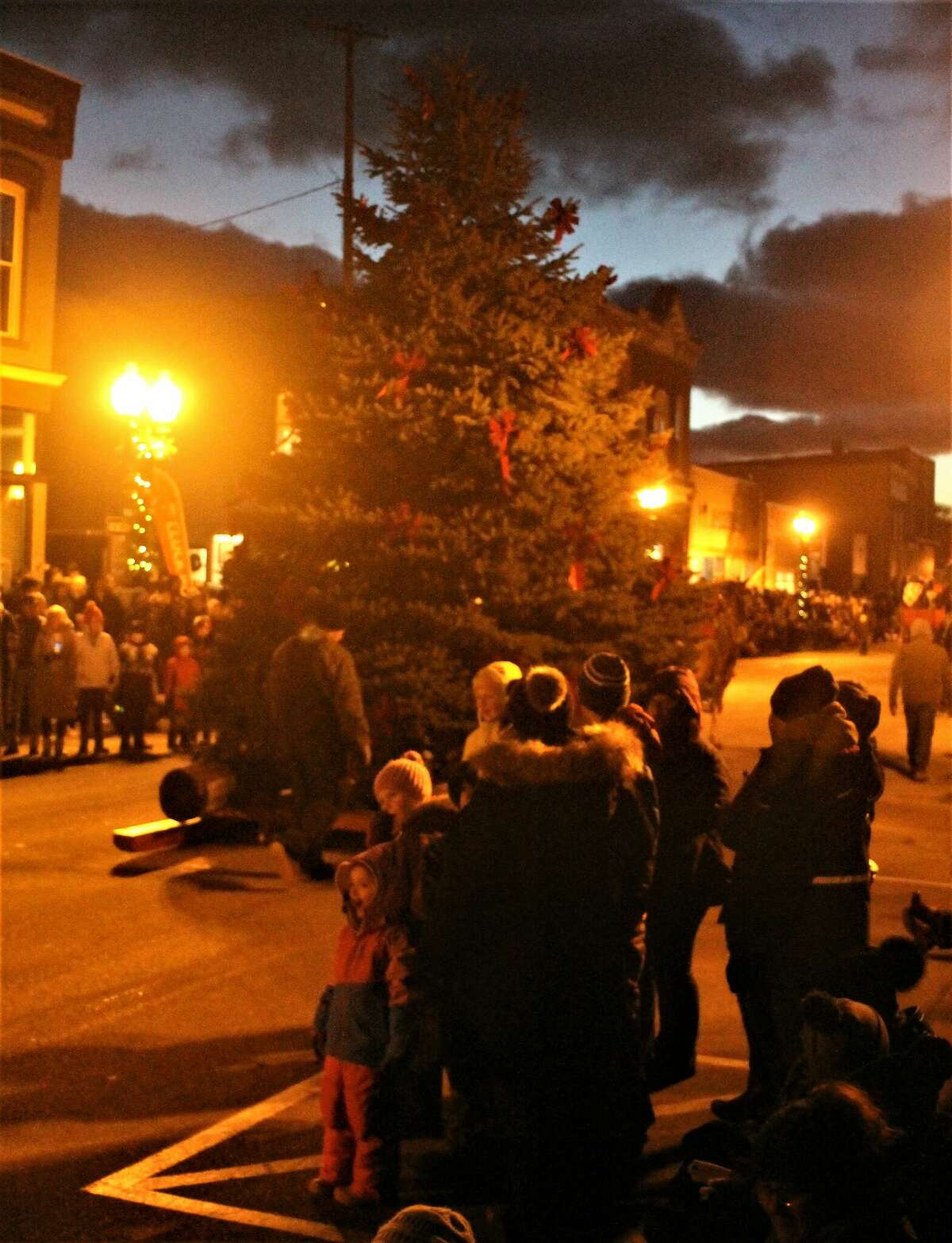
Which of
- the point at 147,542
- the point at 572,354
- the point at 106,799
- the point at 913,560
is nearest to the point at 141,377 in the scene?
the point at 147,542

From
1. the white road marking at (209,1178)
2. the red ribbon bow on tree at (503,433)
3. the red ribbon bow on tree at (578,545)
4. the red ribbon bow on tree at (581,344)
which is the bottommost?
the white road marking at (209,1178)

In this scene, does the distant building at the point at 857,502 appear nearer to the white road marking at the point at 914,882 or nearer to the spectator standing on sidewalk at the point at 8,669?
the spectator standing on sidewalk at the point at 8,669

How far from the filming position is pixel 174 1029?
6.75 m

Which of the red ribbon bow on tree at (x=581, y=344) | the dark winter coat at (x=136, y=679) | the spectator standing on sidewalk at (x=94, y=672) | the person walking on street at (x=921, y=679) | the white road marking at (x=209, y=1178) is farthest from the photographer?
the dark winter coat at (x=136, y=679)

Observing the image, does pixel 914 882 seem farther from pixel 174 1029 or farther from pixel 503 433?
pixel 174 1029

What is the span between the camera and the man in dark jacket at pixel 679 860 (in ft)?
19.2

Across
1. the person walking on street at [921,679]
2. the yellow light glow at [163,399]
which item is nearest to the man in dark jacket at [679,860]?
the person walking on street at [921,679]

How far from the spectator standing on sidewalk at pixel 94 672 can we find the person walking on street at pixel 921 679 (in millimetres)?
9330

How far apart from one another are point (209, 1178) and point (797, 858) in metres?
2.46

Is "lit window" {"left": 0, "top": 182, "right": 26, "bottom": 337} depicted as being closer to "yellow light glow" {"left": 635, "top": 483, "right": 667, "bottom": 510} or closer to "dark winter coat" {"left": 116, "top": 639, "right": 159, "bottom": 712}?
"dark winter coat" {"left": 116, "top": 639, "right": 159, "bottom": 712}

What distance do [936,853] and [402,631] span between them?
198 inches

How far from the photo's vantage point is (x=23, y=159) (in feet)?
76.9

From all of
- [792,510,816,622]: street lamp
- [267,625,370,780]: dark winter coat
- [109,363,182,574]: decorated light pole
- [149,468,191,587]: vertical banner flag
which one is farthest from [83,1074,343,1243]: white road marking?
[792,510,816,622]: street lamp

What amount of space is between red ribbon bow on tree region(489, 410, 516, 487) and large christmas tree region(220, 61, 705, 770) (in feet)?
0.05
